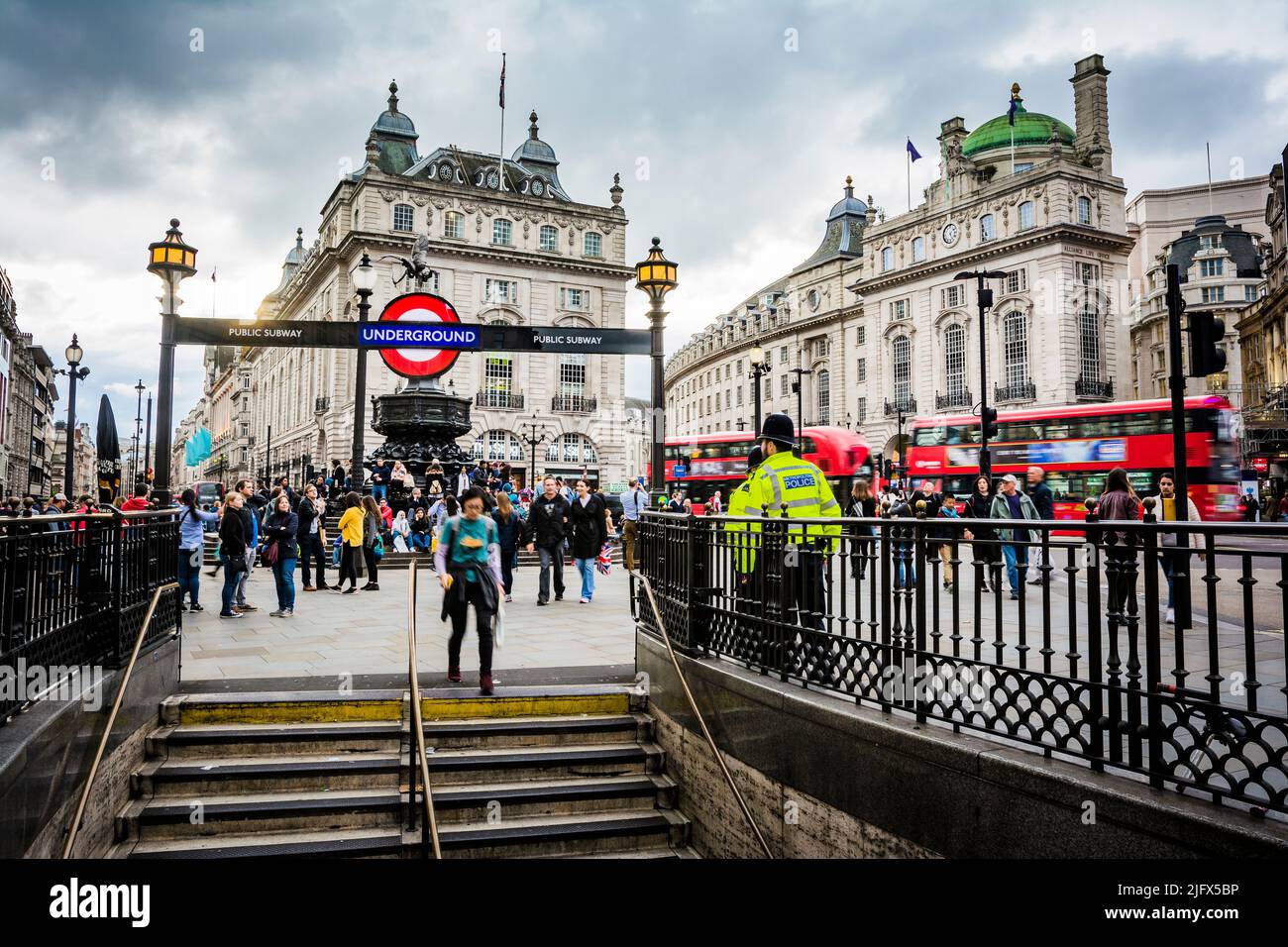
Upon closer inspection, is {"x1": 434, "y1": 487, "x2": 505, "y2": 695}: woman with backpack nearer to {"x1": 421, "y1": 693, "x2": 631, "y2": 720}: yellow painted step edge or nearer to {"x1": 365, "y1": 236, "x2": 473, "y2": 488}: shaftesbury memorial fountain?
{"x1": 421, "y1": 693, "x2": 631, "y2": 720}: yellow painted step edge

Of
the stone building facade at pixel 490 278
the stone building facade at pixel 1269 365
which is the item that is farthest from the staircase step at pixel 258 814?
the stone building facade at pixel 1269 365

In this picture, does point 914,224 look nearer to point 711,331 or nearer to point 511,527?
point 711,331

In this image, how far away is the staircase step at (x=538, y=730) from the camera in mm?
6211

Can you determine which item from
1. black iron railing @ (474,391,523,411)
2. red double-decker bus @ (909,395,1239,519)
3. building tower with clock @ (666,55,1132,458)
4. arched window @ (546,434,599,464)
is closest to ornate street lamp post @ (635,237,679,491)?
red double-decker bus @ (909,395,1239,519)

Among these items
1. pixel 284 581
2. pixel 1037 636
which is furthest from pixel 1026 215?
pixel 1037 636

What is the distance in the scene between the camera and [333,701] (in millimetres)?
6277

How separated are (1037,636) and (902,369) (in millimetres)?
52741

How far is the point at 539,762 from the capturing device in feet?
19.9

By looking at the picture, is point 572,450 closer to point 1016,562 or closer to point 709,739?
point 709,739

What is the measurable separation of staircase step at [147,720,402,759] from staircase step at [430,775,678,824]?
0.60 m

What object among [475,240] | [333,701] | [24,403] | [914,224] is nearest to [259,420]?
[24,403]

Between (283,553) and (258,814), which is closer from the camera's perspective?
(258,814)

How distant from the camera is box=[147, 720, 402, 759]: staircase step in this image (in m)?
5.91
